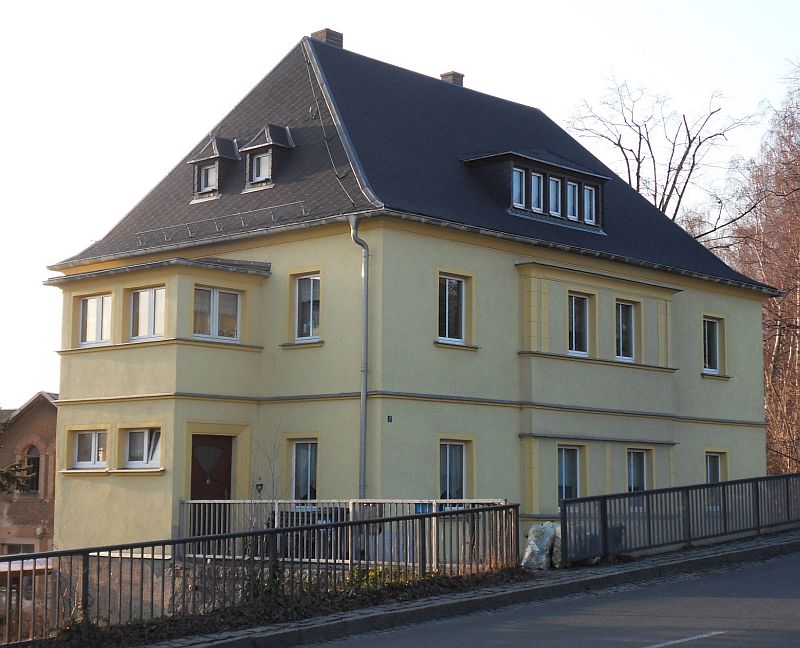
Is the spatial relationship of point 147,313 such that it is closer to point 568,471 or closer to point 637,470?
point 568,471

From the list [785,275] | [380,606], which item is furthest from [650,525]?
[785,275]

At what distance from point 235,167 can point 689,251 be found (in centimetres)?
1238

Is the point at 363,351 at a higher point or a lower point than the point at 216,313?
lower

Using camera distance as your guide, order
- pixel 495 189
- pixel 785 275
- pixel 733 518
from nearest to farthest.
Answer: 1. pixel 733 518
2. pixel 495 189
3. pixel 785 275

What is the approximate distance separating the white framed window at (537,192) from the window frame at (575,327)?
2.28 meters

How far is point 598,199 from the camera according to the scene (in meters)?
30.2

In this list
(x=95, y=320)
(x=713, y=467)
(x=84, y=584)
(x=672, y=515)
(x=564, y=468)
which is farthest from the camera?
(x=713, y=467)

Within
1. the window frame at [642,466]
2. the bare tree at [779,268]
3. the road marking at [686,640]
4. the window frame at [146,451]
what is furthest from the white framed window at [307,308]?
the bare tree at [779,268]

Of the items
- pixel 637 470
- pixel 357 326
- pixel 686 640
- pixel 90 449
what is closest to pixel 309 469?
pixel 357 326

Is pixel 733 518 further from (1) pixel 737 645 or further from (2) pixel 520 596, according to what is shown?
(1) pixel 737 645

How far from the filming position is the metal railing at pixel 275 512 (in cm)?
2098

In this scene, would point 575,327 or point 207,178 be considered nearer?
point 575,327

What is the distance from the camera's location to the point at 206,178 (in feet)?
95.4

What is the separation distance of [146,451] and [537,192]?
34.7ft
